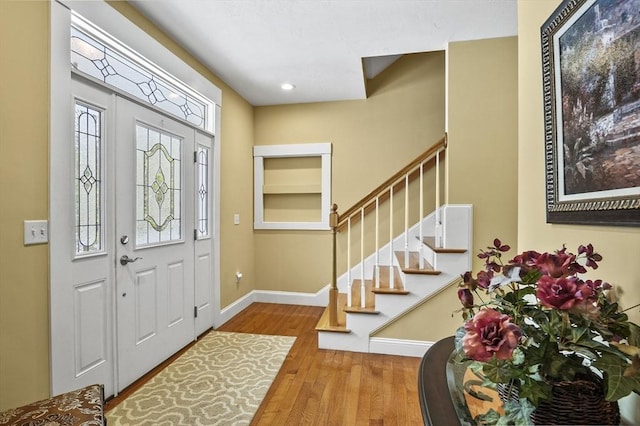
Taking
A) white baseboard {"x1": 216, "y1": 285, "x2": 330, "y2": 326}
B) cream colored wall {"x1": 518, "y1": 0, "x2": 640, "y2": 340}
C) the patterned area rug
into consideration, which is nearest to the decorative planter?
cream colored wall {"x1": 518, "y1": 0, "x2": 640, "y2": 340}

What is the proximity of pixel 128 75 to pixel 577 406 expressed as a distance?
2.69m

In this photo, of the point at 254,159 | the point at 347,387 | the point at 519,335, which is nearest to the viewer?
the point at 519,335

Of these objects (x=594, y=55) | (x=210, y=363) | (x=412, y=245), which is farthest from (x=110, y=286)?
(x=412, y=245)

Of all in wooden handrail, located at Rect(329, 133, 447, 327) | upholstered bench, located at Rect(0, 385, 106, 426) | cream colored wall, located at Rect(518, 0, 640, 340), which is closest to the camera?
cream colored wall, located at Rect(518, 0, 640, 340)

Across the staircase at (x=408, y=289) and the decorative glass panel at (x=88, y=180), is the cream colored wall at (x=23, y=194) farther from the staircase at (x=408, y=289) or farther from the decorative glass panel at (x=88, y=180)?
the staircase at (x=408, y=289)

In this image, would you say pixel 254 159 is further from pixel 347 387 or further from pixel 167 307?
pixel 347 387

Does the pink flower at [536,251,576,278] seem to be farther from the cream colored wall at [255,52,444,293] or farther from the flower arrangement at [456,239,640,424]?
the cream colored wall at [255,52,444,293]

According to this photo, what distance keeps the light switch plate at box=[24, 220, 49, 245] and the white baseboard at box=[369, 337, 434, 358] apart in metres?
2.32

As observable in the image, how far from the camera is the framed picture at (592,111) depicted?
0.73 metres

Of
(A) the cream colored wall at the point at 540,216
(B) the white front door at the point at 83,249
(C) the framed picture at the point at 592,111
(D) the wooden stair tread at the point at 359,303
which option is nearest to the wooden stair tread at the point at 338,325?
(D) the wooden stair tread at the point at 359,303

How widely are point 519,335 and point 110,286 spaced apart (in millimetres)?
2201

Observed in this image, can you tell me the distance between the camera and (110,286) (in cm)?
189

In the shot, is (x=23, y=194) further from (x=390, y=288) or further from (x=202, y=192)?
(x=390, y=288)

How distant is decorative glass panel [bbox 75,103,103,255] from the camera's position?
171 cm
